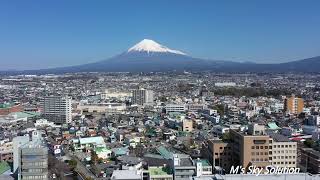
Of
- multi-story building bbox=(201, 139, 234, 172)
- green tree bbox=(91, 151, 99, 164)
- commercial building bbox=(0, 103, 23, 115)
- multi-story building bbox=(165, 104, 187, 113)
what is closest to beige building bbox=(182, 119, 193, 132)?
multi-story building bbox=(165, 104, 187, 113)

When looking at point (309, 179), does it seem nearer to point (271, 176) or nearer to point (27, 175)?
point (271, 176)

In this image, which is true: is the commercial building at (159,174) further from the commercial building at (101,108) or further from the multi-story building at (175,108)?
the commercial building at (101,108)

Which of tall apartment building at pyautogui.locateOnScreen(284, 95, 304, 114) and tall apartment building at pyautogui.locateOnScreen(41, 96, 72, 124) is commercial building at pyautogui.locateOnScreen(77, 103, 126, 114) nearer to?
tall apartment building at pyautogui.locateOnScreen(41, 96, 72, 124)

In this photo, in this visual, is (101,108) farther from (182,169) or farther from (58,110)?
(182,169)

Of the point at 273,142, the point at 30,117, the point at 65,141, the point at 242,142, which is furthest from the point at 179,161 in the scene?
the point at 30,117

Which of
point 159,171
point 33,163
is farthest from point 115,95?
→ point 33,163

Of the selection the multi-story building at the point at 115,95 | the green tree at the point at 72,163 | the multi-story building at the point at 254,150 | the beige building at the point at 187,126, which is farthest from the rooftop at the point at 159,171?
the multi-story building at the point at 115,95

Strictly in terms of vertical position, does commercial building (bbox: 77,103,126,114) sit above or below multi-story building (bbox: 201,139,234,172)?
below

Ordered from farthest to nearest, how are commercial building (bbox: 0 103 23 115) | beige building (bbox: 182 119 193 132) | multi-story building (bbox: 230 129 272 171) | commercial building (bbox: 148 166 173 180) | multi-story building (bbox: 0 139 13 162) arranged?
commercial building (bbox: 0 103 23 115)
beige building (bbox: 182 119 193 132)
multi-story building (bbox: 0 139 13 162)
multi-story building (bbox: 230 129 272 171)
commercial building (bbox: 148 166 173 180)
